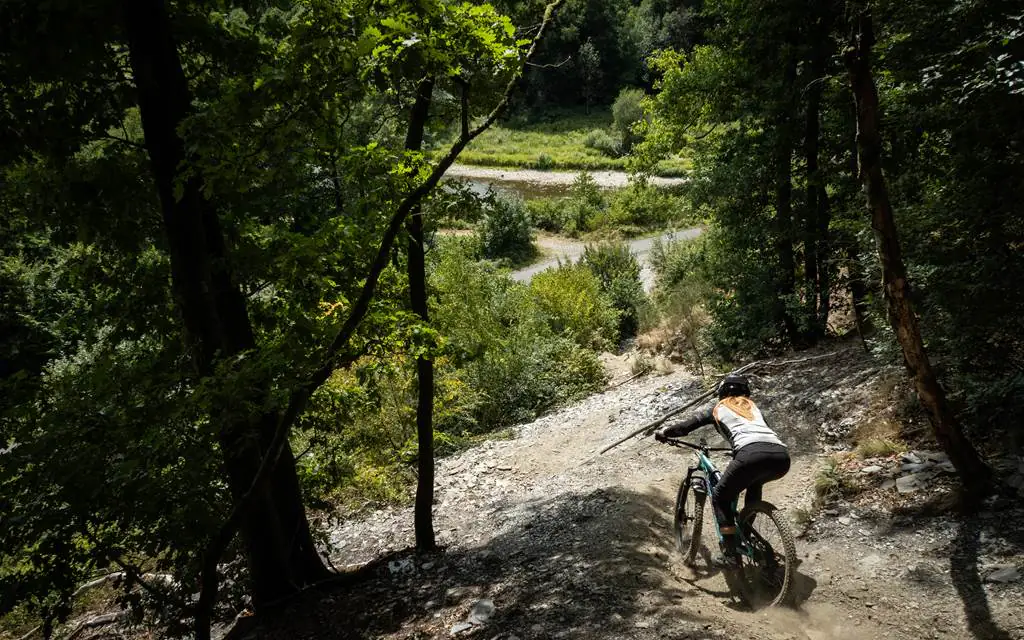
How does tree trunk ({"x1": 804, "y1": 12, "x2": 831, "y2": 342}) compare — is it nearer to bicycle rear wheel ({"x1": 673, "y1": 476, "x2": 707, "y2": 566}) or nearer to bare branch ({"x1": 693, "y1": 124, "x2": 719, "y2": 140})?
bare branch ({"x1": 693, "y1": 124, "x2": 719, "y2": 140})

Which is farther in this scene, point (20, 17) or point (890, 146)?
point (890, 146)

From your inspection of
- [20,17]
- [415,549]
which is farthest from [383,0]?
[415,549]

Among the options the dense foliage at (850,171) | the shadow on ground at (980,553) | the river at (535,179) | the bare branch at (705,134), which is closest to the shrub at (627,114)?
the river at (535,179)

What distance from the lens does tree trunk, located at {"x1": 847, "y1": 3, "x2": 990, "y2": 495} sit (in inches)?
200

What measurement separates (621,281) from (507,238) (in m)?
11.8

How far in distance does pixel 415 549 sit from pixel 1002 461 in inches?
235

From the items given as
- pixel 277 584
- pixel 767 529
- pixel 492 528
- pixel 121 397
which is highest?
pixel 121 397

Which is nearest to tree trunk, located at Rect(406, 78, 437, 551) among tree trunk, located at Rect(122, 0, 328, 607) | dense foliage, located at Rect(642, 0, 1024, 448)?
tree trunk, located at Rect(122, 0, 328, 607)

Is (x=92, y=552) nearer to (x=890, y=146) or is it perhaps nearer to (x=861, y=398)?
(x=861, y=398)

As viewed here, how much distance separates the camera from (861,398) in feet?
26.4

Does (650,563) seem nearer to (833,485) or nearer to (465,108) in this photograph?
(833,485)

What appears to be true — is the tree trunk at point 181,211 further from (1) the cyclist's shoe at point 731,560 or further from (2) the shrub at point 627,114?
(2) the shrub at point 627,114

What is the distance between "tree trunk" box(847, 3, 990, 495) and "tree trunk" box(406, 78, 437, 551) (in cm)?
362

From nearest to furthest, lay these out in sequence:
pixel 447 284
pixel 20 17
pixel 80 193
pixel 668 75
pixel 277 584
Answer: pixel 20 17, pixel 80 193, pixel 277 584, pixel 668 75, pixel 447 284
